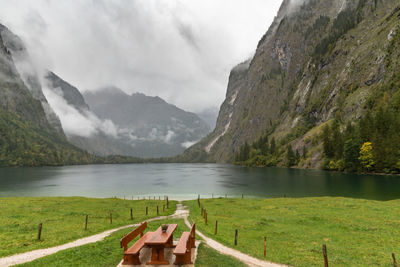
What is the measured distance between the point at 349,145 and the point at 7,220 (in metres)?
151

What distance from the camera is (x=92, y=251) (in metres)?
17.4

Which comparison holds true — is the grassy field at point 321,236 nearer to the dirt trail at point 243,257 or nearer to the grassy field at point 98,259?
the dirt trail at point 243,257

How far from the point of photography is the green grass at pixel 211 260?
14.3 meters

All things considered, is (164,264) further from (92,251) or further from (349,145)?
(349,145)

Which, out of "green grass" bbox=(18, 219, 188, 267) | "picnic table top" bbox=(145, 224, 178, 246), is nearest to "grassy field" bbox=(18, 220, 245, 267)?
"green grass" bbox=(18, 219, 188, 267)

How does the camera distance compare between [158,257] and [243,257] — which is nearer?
[158,257]

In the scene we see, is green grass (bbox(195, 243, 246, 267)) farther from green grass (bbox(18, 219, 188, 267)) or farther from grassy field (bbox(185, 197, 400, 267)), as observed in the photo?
green grass (bbox(18, 219, 188, 267))

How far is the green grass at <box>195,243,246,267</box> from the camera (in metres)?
14.3

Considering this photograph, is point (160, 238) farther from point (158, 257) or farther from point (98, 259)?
point (98, 259)

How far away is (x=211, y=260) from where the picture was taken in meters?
15.0

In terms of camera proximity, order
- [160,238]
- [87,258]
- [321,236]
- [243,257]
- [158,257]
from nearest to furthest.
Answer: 1. [158,257]
2. [160,238]
3. [87,258]
4. [243,257]
5. [321,236]

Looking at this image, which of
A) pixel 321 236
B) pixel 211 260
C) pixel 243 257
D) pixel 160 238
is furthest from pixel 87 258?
pixel 321 236

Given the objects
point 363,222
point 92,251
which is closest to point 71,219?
point 92,251

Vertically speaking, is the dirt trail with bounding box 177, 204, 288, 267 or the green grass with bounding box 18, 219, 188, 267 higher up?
the green grass with bounding box 18, 219, 188, 267
